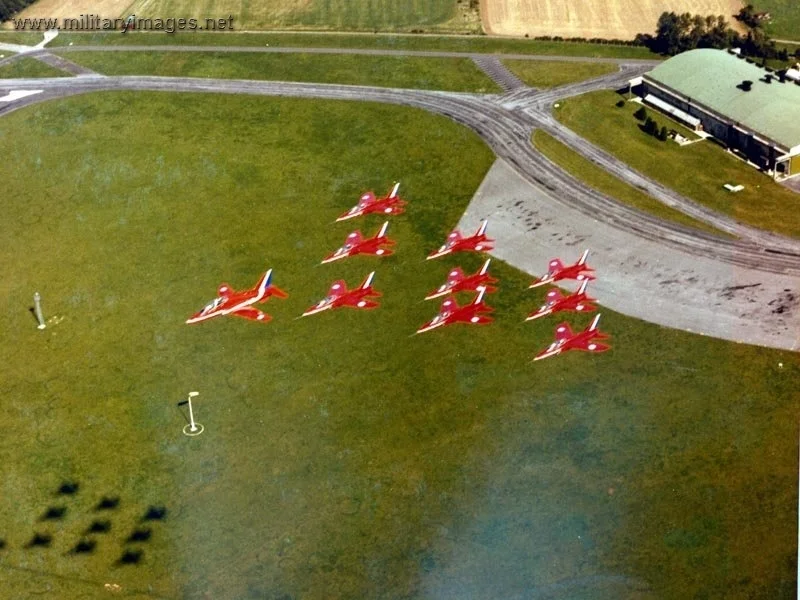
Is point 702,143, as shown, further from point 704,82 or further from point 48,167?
point 48,167

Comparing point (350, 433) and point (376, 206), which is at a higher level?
point (376, 206)

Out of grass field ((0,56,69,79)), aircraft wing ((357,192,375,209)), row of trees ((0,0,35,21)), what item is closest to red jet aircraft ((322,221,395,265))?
aircraft wing ((357,192,375,209))

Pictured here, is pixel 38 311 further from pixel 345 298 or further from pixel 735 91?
pixel 735 91

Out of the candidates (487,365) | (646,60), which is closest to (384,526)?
(487,365)

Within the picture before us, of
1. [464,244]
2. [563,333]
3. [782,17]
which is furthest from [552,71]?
[563,333]

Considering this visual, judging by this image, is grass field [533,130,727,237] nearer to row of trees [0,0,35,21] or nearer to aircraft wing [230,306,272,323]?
aircraft wing [230,306,272,323]
